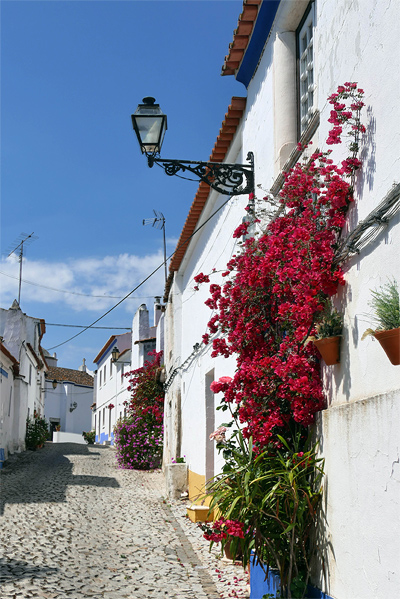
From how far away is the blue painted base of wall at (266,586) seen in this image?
4590 millimetres

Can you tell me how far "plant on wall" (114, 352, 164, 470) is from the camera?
701 inches

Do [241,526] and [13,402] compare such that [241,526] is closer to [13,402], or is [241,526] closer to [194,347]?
[194,347]

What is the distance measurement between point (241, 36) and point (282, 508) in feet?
17.1

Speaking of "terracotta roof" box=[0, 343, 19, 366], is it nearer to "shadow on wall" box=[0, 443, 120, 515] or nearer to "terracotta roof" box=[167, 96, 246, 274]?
"shadow on wall" box=[0, 443, 120, 515]

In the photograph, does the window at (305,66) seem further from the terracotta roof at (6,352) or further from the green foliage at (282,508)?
the terracotta roof at (6,352)

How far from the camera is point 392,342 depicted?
3305 mm

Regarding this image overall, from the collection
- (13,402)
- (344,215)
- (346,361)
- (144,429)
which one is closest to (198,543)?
(346,361)

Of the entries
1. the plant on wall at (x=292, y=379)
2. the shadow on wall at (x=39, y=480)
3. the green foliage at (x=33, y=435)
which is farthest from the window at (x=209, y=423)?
the green foliage at (x=33, y=435)

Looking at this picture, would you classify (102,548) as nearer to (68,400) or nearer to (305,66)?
(305,66)

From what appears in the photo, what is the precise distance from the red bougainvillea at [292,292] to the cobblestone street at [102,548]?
1904 mm

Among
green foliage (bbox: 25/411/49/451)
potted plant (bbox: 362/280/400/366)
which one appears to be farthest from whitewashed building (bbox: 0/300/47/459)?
potted plant (bbox: 362/280/400/366)

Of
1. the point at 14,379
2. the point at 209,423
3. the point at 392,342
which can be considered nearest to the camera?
the point at 392,342

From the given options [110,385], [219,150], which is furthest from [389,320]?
[110,385]

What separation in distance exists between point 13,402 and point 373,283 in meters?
19.6
